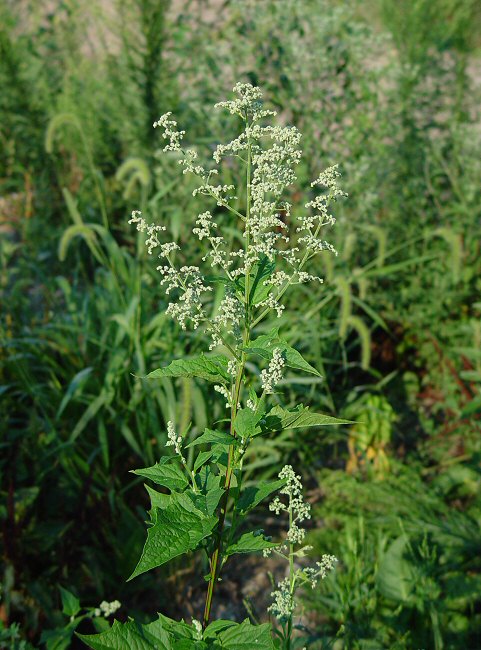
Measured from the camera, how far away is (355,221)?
3.62 meters

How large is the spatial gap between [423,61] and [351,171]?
4.39ft

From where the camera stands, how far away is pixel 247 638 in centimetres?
129

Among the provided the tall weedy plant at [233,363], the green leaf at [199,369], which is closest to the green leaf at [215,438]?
the tall weedy plant at [233,363]

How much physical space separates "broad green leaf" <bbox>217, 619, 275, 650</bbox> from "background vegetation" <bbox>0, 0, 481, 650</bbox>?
42 cm

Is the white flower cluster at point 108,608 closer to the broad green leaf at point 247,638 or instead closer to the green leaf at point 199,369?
the broad green leaf at point 247,638

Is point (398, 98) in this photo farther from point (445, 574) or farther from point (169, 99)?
point (445, 574)

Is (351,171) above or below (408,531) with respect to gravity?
above

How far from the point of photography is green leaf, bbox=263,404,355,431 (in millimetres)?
1171

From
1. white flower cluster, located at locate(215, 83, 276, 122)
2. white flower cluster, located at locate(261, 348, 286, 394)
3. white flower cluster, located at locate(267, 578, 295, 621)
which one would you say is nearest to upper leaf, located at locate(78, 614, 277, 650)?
white flower cluster, located at locate(267, 578, 295, 621)

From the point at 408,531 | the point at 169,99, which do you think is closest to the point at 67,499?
the point at 408,531

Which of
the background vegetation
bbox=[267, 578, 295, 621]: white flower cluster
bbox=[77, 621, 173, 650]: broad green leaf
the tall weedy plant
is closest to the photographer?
the tall weedy plant

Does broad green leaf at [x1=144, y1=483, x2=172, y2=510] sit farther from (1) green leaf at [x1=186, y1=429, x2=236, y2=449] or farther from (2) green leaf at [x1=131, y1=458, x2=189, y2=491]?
(1) green leaf at [x1=186, y1=429, x2=236, y2=449]

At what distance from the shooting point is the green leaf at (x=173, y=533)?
3.54 ft

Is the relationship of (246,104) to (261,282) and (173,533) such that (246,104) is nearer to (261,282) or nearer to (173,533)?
(261,282)
